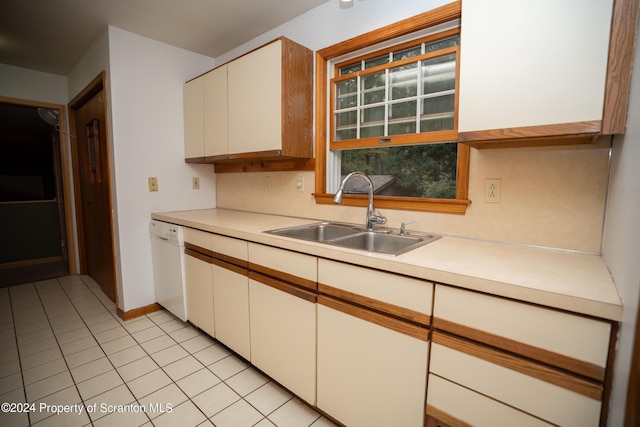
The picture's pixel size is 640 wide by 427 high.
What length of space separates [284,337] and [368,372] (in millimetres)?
508

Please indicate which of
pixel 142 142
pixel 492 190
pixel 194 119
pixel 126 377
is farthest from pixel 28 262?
pixel 492 190

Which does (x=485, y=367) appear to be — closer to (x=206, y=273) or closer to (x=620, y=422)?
(x=620, y=422)

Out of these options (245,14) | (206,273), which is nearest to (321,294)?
(206,273)

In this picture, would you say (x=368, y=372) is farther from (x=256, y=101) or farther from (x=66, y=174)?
(x=66, y=174)

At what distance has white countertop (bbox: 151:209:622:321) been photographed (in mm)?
761

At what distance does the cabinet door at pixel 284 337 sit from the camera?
55.0 inches

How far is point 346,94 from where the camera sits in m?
2.04

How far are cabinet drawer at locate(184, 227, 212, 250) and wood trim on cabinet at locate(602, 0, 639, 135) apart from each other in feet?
6.63

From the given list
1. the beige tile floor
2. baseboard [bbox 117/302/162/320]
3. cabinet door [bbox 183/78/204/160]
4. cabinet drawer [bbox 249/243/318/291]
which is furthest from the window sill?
baseboard [bbox 117/302/162/320]

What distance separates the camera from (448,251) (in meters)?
1.21

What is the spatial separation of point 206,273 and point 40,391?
1.05m

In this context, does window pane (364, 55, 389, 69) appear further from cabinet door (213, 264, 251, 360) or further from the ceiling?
cabinet door (213, 264, 251, 360)

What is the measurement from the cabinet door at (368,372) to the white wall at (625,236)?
49 cm

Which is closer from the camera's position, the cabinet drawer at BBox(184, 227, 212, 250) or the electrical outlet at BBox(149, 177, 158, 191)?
the cabinet drawer at BBox(184, 227, 212, 250)
